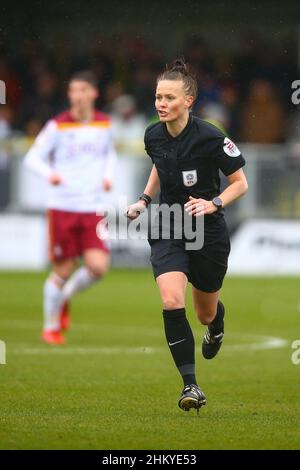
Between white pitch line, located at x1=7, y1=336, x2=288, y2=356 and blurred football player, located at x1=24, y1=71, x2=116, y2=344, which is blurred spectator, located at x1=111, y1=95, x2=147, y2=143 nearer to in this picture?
blurred football player, located at x1=24, y1=71, x2=116, y2=344

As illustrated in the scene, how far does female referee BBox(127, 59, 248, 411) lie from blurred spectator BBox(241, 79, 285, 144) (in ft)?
49.2

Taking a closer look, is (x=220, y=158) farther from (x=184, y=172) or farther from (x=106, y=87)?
(x=106, y=87)

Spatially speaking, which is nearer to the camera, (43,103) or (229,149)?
(229,149)

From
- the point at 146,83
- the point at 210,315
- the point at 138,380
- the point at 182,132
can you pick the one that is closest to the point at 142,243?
the point at 146,83

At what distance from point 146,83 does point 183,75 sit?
52.8 ft

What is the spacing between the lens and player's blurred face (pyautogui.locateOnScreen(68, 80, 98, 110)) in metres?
13.0

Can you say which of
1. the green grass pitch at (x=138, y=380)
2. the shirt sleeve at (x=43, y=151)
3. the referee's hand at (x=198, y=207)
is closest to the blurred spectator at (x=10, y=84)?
the green grass pitch at (x=138, y=380)

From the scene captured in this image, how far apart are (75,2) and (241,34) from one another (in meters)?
3.60

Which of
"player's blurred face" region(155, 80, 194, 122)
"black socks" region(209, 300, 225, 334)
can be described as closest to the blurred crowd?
"black socks" region(209, 300, 225, 334)

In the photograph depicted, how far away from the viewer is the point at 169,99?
820 cm

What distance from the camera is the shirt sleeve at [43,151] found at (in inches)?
516

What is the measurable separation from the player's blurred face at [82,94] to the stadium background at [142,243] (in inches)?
100

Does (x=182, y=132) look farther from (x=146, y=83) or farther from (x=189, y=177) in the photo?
(x=146, y=83)

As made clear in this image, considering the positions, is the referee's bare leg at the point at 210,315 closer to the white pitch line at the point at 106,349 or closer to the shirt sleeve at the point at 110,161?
the white pitch line at the point at 106,349
